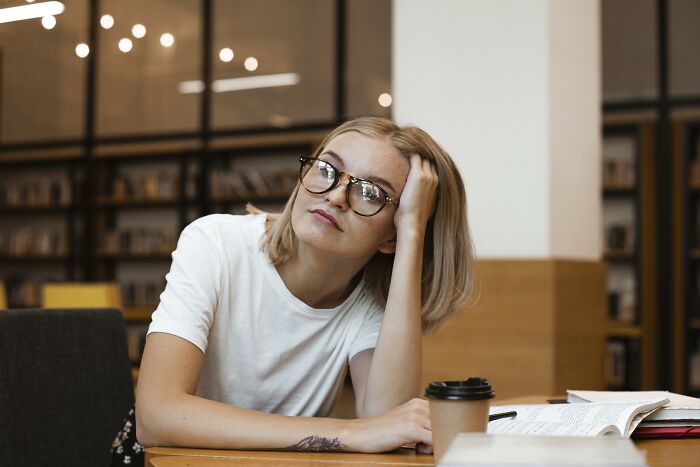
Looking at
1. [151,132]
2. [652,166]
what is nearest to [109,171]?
[151,132]

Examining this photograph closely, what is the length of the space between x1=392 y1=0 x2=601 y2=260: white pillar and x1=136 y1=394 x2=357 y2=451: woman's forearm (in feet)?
7.03

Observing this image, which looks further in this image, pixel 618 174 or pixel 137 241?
pixel 137 241

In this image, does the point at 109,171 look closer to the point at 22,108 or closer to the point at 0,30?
the point at 22,108

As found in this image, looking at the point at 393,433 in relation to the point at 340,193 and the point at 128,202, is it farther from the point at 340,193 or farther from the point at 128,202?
the point at 128,202

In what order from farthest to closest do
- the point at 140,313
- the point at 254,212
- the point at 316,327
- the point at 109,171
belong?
the point at 109,171, the point at 140,313, the point at 254,212, the point at 316,327

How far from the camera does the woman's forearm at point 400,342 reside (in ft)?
5.18

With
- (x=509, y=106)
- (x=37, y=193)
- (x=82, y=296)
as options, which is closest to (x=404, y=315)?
(x=509, y=106)

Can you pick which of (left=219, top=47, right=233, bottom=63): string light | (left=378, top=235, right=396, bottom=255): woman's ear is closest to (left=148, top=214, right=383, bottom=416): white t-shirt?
(left=378, top=235, right=396, bottom=255): woman's ear

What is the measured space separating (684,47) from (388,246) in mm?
5177

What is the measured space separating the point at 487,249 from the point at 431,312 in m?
1.65

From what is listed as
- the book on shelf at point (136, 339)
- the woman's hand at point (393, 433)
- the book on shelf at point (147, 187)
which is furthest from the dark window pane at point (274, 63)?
the woman's hand at point (393, 433)

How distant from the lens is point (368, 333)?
1.72m

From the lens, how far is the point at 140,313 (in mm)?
6988

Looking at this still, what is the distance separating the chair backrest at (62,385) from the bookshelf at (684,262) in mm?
4992
